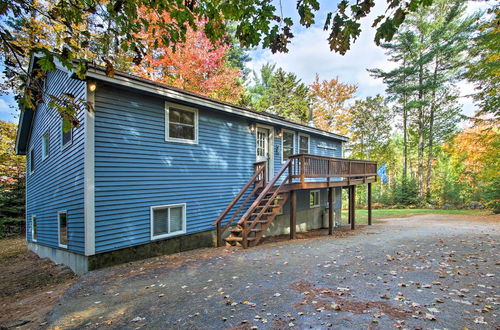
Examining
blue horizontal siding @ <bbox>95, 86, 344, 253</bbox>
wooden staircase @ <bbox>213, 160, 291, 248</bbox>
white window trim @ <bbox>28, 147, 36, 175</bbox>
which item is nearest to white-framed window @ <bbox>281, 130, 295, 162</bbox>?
wooden staircase @ <bbox>213, 160, 291, 248</bbox>

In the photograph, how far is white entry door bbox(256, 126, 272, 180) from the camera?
10711 mm

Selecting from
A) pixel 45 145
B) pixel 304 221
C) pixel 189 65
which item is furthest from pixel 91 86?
pixel 189 65

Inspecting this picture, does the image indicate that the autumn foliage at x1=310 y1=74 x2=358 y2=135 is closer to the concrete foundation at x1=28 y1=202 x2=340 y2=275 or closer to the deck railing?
the deck railing

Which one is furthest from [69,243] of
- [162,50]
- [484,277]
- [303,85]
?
[303,85]

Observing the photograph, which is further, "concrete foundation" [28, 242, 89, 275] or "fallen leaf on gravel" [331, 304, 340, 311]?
"concrete foundation" [28, 242, 89, 275]

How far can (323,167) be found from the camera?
967 cm

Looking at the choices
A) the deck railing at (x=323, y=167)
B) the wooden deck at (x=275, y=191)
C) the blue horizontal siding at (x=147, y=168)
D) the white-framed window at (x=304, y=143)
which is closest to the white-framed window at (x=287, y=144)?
the white-framed window at (x=304, y=143)

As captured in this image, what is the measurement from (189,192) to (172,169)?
3.15ft

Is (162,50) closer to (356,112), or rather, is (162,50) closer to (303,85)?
(303,85)

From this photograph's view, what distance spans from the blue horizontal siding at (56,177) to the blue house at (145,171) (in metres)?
0.03

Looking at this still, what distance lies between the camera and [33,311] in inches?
163

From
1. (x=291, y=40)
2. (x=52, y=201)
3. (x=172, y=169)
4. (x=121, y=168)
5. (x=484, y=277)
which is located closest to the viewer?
(x=291, y=40)

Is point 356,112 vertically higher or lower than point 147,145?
higher

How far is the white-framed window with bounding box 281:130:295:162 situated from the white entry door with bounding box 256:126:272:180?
0.86m
